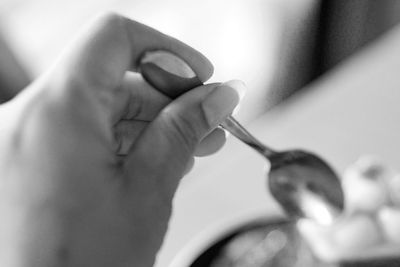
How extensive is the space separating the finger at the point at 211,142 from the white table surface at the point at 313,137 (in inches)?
5.5

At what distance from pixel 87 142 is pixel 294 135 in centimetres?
45

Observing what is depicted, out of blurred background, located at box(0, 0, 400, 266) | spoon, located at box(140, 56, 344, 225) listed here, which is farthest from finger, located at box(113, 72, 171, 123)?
blurred background, located at box(0, 0, 400, 266)

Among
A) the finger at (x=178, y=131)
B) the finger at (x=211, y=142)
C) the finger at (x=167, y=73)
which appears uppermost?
the finger at (x=167, y=73)

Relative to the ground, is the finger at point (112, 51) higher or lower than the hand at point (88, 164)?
higher

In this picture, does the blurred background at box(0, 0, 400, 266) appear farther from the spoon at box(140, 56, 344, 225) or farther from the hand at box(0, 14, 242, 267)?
the hand at box(0, 14, 242, 267)

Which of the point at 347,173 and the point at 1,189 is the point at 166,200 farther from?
the point at 347,173

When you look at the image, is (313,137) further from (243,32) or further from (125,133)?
(243,32)

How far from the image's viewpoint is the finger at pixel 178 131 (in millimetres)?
476

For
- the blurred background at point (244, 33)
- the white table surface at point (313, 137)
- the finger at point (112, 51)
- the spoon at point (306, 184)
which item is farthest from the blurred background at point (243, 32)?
the finger at point (112, 51)

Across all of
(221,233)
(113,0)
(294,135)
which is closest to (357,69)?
(294,135)

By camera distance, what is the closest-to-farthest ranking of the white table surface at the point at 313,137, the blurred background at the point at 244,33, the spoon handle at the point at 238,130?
the spoon handle at the point at 238,130
the white table surface at the point at 313,137
the blurred background at the point at 244,33

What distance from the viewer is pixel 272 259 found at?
70cm

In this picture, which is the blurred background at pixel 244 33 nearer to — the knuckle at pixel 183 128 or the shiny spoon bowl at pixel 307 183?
the shiny spoon bowl at pixel 307 183

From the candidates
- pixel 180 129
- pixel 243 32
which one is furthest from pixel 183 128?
pixel 243 32
